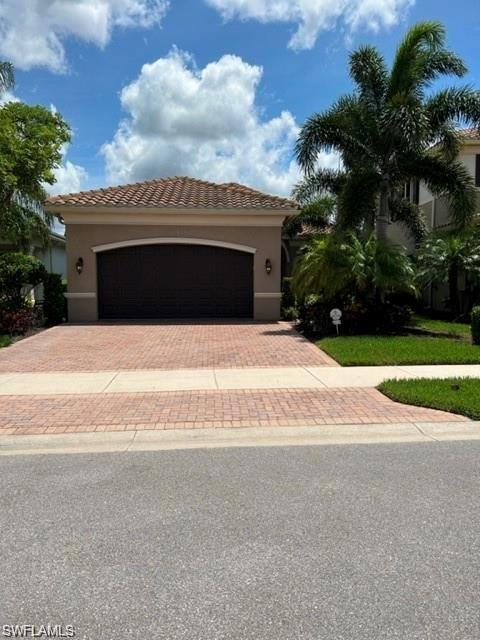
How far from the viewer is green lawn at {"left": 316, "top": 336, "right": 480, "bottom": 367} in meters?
9.98

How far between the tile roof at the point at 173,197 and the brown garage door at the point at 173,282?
60.5 inches

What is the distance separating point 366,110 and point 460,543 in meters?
14.4

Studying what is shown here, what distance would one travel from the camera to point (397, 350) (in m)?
10.8

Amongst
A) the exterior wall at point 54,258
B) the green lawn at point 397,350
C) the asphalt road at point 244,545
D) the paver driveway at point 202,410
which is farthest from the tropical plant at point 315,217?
the asphalt road at point 244,545

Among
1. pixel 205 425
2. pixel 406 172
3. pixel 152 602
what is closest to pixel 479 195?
pixel 406 172

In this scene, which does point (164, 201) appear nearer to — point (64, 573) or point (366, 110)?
point (366, 110)

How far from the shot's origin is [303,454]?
525cm

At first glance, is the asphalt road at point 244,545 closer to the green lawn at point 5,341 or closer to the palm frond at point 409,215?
the green lawn at point 5,341

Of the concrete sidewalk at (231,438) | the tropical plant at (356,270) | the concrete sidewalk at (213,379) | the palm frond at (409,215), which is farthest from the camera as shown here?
the palm frond at (409,215)

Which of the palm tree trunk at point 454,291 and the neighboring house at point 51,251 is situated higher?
the neighboring house at point 51,251

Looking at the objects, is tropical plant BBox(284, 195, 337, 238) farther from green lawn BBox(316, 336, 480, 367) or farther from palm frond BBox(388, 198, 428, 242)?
green lawn BBox(316, 336, 480, 367)

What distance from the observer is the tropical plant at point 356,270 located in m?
13.3

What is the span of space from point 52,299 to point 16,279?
1.84m

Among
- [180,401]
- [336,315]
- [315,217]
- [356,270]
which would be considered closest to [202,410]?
[180,401]
